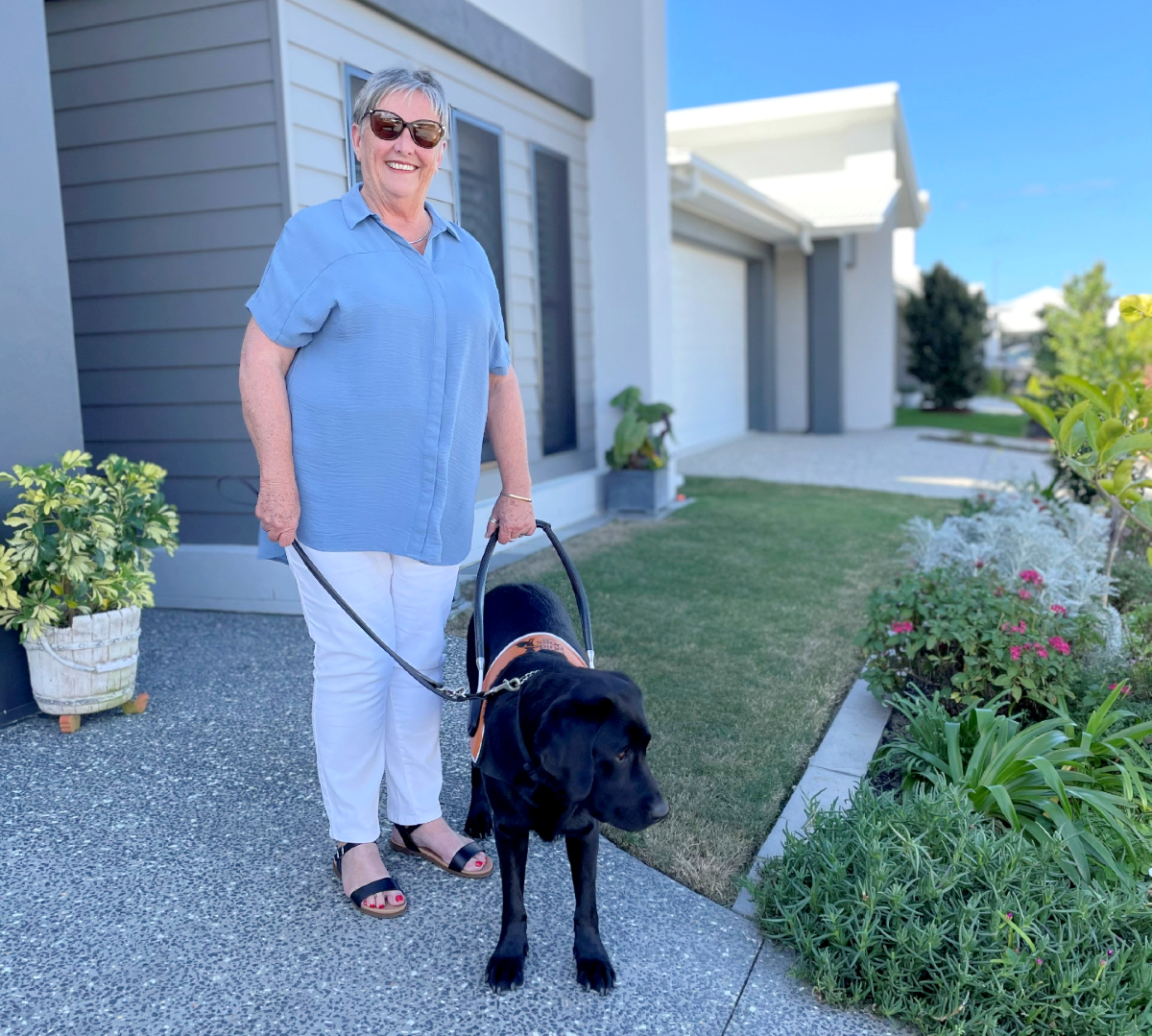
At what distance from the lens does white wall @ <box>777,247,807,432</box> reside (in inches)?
594

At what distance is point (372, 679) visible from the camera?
2277mm

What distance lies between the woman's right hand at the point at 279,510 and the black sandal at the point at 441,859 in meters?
0.86

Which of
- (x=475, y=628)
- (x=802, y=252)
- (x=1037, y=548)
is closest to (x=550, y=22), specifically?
(x=1037, y=548)

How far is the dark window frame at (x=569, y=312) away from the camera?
21.9 feet

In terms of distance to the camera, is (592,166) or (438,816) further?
(592,166)

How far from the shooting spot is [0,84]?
3195 millimetres

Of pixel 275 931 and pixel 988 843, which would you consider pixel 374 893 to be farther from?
pixel 988 843

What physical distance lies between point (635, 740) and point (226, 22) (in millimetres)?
4034

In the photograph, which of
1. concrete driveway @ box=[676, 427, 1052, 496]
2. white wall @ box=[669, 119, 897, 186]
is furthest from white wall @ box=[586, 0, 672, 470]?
white wall @ box=[669, 119, 897, 186]

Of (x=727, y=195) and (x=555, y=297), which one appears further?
(x=727, y=195)

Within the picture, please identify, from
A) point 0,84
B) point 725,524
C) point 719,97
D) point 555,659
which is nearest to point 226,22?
point 0,84

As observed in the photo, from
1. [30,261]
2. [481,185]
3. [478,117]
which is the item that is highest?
[478,117]

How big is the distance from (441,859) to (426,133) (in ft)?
5.74

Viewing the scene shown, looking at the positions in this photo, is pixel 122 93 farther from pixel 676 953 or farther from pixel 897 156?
pixel 897 156
